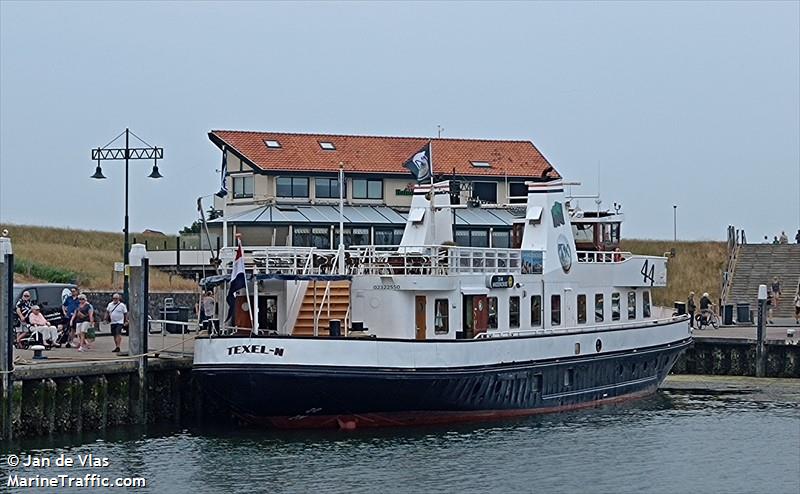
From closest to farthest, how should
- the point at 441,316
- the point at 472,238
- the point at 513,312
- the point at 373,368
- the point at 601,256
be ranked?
the point at 373,368 → the point at 441,316 → the point at 513,312 → the point at 601,256 → the point at 472,238

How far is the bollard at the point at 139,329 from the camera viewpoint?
30.7 m

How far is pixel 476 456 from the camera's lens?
2761 cm

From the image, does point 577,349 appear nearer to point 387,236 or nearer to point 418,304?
point 418,304

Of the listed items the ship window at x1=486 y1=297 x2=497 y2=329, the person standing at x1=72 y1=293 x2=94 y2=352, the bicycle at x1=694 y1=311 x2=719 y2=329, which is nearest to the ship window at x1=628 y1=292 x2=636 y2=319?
the ship window at x1=486 y1=297 x2=497 y2=329

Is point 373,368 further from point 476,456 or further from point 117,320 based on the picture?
point 117,320

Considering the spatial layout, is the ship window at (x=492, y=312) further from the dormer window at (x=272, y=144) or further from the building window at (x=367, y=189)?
the dormer window at (x=272, y=144)

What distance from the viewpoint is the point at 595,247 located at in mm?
37594

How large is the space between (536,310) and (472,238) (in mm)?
26223

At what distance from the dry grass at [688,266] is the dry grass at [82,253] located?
69.9 feet

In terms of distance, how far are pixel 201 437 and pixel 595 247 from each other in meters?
12.6

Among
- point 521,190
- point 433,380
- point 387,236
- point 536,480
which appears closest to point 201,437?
point 433,380

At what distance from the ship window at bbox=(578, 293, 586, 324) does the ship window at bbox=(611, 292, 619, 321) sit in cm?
147

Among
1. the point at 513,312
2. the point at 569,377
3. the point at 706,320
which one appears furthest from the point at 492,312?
the point at 706,320

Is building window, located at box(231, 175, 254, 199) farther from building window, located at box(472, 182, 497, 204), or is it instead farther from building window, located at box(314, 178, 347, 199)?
building window, located at box(472, 182, 497, 204)
